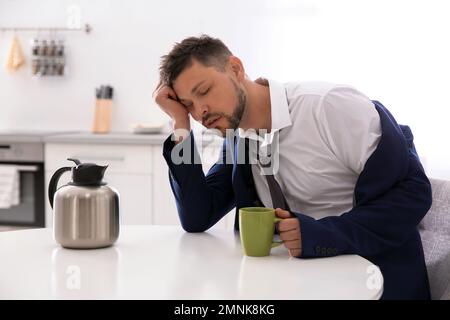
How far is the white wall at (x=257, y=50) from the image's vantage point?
3.58 metres

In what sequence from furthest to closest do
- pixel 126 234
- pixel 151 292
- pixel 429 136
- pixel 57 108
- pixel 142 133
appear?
1. pixel 57 108
2. pixel 142 133
3. pixel 429 136
4. pixel 126 234
5. pixel 151 292

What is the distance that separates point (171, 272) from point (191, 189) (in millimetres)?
484

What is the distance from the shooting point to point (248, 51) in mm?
3936

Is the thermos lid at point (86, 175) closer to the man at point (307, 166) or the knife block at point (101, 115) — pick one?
the man at point (307, 166)

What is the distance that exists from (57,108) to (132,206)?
3.49ft

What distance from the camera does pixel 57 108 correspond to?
4.31 meters

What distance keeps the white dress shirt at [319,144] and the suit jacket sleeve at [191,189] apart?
0.46 feet

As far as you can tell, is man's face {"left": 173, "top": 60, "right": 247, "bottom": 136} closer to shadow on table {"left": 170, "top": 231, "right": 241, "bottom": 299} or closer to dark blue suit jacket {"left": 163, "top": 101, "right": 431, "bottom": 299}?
dark blue suit jacket {"left": 163, "top": 101, "right": 431, "bottom": 299}

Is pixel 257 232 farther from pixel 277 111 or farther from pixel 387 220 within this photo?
pixel 277 111

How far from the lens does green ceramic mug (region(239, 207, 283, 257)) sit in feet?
4.53

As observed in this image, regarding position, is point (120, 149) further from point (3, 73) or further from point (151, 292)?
point (151, 292)

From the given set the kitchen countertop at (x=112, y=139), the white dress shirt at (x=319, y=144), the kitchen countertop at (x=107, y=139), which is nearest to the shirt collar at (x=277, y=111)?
the white dress shirt at (x=319, y=144)

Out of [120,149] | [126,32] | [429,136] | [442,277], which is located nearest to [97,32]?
[126,32]

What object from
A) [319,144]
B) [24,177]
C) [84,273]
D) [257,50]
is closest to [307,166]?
[319,144]
